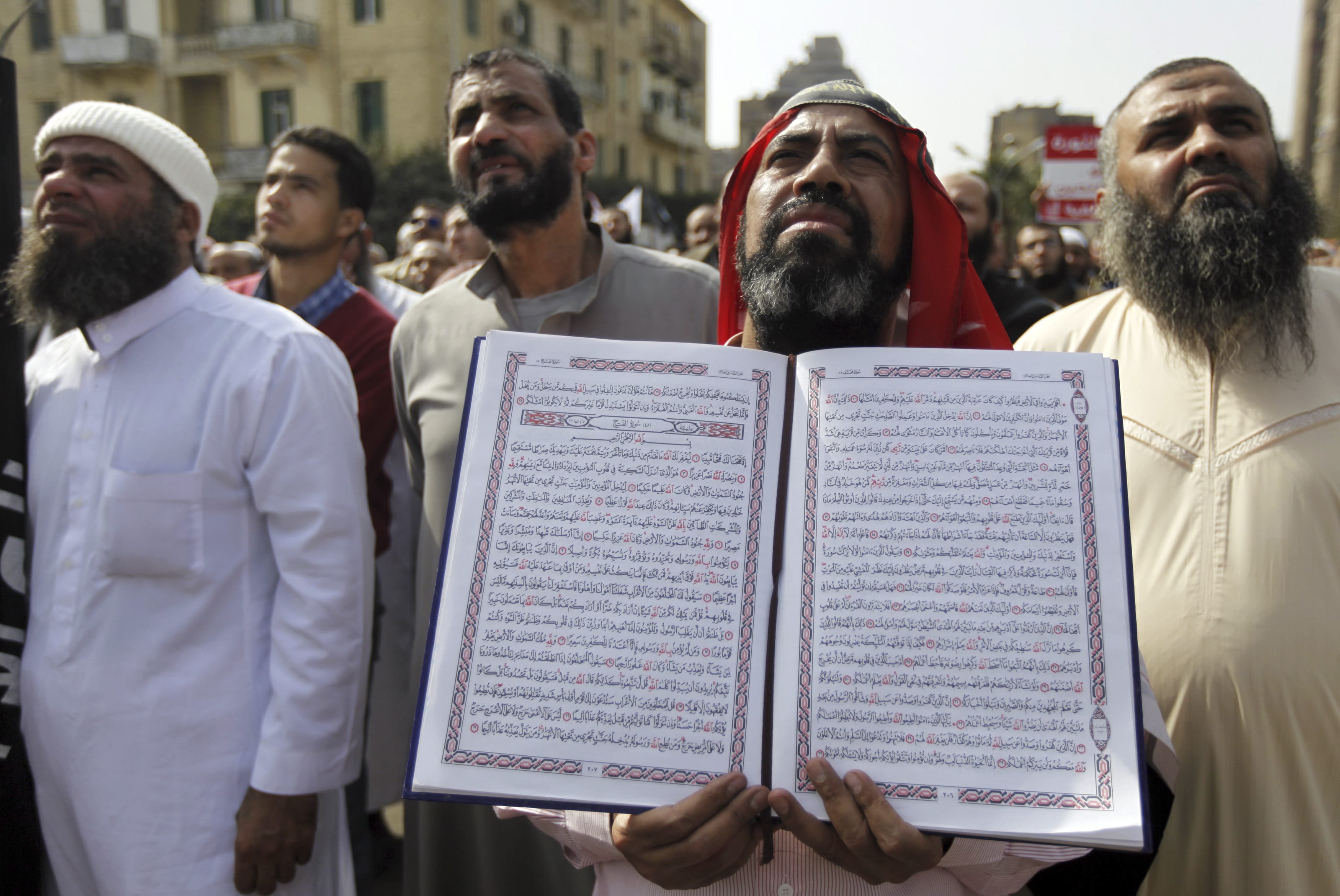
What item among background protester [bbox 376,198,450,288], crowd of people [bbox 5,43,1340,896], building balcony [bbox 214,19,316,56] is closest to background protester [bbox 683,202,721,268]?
background protester [bbox 376,198,450,288]

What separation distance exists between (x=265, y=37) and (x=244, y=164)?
3223 mm

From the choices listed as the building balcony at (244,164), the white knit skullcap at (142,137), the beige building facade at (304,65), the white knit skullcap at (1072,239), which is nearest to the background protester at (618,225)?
the white knit skullcap at (1072,239)

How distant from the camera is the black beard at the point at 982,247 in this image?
15.0ft

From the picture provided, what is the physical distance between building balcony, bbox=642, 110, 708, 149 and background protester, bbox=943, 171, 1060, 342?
33.1m

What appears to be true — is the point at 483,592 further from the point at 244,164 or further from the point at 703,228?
the point at 244,164

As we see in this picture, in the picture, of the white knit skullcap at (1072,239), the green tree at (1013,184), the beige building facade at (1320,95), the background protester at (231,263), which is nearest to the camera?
the background protester at (231,263)

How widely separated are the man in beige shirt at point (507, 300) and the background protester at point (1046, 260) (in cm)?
478

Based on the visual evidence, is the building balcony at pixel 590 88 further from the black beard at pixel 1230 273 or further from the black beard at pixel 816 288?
the black beard at pixel 816 288

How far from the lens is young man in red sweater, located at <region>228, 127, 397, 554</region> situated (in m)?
3.26

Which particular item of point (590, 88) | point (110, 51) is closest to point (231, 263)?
point (110, 51)

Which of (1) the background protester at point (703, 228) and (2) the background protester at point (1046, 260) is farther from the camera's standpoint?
(1) the background protester at point (703, 228)

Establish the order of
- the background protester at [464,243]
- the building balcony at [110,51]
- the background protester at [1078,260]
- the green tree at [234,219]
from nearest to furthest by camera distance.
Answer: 1. the background protester at [464,243]
2. the building balcony at [110,51]
3. the background protester at [1078,260]
4. the green tree at [234,219]

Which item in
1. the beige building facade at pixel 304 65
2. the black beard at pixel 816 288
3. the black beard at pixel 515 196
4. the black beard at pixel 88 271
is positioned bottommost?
the black beard at pixel 816 288

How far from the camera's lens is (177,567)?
6.56 ft
